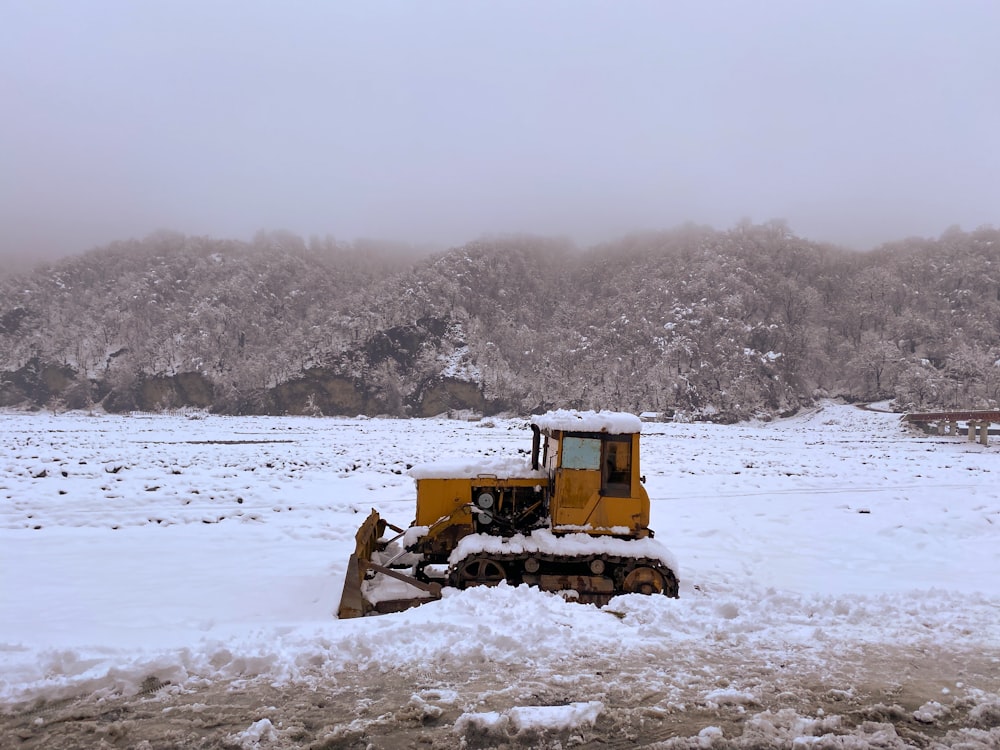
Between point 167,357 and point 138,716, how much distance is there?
311 feet

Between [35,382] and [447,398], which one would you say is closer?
[447,398]

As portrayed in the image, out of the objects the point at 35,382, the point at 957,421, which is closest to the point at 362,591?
the point at 957,421

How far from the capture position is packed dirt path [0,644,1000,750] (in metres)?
3.29

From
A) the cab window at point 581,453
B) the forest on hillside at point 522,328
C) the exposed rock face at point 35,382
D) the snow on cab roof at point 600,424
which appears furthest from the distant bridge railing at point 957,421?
the exposed rock face at point 35,382

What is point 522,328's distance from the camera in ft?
293

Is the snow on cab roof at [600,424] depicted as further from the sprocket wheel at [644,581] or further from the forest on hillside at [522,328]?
the forest on hillside at [522,328]

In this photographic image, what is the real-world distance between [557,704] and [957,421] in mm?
44110

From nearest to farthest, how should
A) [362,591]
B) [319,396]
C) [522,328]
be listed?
[362,591], [319,396], [522,328]

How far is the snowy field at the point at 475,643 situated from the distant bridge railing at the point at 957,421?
23740 mm

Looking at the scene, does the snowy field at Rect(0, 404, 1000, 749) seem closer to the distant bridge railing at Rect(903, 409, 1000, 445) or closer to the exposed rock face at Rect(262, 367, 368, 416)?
the distant bridge railing at Rect(903, 409, 1000, 445)

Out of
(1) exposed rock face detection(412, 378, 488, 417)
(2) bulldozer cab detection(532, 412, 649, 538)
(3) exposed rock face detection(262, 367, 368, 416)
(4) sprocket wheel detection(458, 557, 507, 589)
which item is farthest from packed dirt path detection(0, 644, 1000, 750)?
(3) exposed rock face detection(262, 367, 368, 416)

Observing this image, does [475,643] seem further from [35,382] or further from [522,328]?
[35,382]

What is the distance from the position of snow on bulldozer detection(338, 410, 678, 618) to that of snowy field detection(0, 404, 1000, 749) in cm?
82

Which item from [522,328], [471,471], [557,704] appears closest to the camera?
[557,704]
